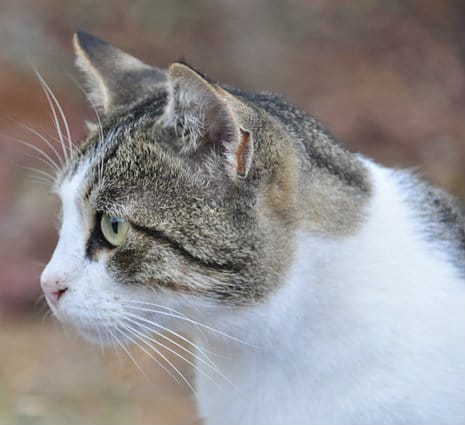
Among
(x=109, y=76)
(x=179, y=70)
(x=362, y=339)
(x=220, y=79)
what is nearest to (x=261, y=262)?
(x=362, y=339)

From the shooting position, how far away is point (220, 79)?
13.1ft

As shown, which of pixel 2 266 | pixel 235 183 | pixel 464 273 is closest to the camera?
pixel 235 183

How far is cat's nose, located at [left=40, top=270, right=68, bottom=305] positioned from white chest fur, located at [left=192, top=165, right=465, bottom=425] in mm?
309

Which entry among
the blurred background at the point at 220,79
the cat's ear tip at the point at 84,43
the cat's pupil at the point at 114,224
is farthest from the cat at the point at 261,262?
the blurred background at the point at 220,79

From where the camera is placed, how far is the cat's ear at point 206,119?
1346 millimetres

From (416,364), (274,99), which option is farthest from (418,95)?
(416,364)

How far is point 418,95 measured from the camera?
380cm

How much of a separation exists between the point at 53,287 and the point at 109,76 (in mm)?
526

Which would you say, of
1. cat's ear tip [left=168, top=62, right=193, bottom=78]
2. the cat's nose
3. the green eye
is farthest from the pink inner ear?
the cat's nose

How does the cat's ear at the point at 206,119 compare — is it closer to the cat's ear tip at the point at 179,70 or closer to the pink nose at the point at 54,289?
the cat's ear tip at the point at 179,70

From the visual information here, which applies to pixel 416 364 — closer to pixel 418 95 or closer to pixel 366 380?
pixel 366 380

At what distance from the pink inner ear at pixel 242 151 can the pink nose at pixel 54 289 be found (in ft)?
1.30

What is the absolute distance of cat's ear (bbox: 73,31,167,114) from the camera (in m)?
1.76

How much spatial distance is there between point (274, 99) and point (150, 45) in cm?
250
